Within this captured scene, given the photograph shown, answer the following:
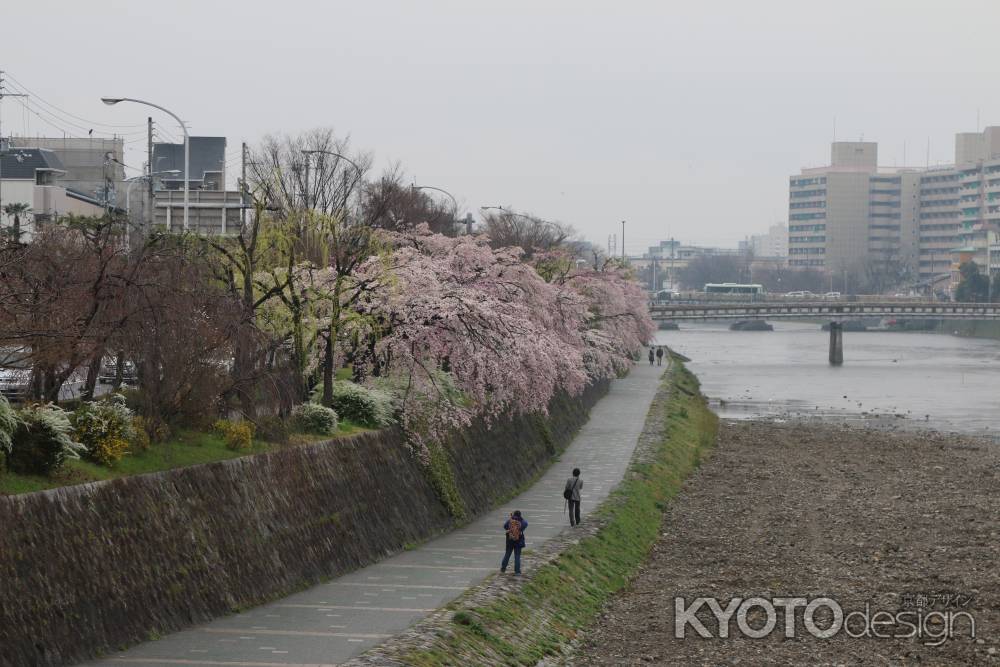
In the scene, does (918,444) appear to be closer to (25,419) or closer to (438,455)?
(438,455)

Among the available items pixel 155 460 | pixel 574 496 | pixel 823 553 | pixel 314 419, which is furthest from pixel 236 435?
pixel 823 553

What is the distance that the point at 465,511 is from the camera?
114 ft

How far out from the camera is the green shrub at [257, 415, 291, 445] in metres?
27.1

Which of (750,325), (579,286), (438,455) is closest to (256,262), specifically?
(438,455)

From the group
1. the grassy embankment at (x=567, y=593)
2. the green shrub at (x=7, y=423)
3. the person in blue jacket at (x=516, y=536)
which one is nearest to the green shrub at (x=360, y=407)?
the grassy embankment at (x=567, y=593)

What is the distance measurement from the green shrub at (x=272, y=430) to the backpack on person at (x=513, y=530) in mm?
4830

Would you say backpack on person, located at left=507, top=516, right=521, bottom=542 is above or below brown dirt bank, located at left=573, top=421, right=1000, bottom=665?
above

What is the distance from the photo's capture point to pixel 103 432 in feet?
70.5

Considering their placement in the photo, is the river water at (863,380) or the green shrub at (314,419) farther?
the river water at (863,380)

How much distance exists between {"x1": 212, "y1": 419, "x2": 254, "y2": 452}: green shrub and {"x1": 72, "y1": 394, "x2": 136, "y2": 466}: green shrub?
3.08 m

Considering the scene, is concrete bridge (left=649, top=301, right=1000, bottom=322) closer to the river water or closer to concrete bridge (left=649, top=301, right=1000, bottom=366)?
concrete bridge (left=649, top=301, right=1000, bottom=366)

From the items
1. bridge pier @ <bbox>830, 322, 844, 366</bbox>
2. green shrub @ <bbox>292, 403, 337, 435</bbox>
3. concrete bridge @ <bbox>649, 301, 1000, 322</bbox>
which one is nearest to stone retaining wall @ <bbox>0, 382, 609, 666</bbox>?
green shrub @ <bbox>292, 403, 337, 435</bbox>

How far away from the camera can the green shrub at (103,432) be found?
21.3 m

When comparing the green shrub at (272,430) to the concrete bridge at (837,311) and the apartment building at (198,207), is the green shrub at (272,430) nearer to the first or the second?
the apartment building at (198,207)
